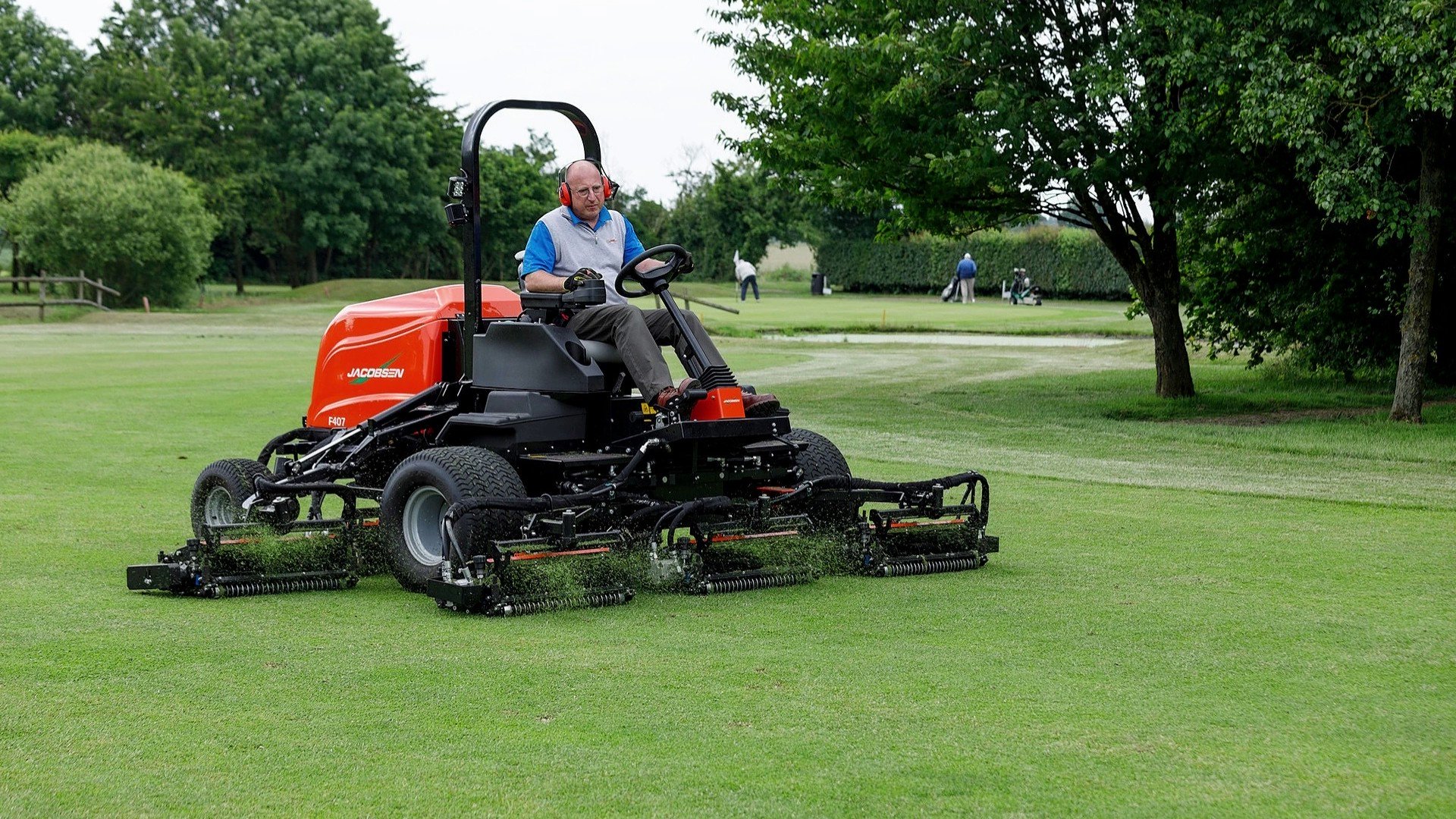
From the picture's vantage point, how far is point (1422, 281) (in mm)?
16812

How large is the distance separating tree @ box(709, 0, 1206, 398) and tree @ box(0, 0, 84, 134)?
54.7 meters

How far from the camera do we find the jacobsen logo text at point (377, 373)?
854cm

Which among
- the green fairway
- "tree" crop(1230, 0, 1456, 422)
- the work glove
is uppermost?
"tree" crop(1230, 0, 1456, 422)

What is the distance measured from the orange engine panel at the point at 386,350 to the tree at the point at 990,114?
10140 mm

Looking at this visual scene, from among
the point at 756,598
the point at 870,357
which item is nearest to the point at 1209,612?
the point at 756,598

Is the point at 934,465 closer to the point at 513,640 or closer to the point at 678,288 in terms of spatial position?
the point at 513,640

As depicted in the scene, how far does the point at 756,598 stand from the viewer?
7.36 meters

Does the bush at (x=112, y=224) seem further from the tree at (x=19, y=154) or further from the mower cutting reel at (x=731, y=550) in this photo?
the mower cutting reel at (x=731, y=550)

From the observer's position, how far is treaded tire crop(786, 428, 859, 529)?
8.23 m

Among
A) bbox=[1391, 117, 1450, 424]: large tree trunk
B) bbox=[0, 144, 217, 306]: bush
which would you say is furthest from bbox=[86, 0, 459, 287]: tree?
bbox=[1391, 117, 1450, 424]: large tree trunk

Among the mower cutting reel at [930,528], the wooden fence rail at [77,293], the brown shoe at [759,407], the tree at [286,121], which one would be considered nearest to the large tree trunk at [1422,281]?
the mower cutting reel at [930,528]

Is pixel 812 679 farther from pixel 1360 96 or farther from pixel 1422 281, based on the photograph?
pixel 1422 281

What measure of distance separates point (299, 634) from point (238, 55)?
65.7 metres

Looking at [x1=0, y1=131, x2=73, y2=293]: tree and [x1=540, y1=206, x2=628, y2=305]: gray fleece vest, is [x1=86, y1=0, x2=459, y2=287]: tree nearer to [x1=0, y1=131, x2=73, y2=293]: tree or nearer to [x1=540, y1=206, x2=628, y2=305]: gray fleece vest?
[x1=0, y1=131, x2=73, y2=293]: tree
